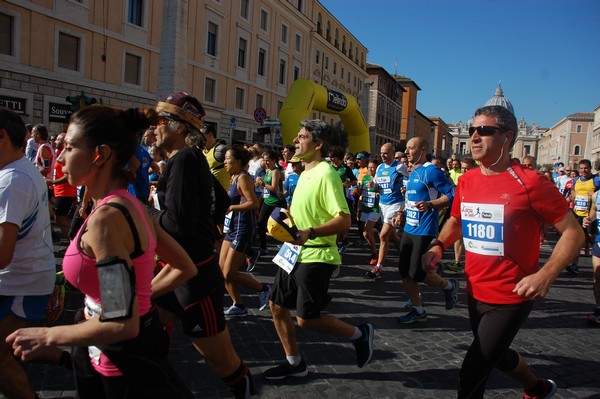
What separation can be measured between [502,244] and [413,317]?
2560 mm

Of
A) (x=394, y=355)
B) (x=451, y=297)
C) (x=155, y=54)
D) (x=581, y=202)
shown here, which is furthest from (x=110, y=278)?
(x=155, y=54)

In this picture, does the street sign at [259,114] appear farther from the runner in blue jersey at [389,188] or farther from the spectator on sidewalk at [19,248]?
the spectator on sidewalk at [19,248]

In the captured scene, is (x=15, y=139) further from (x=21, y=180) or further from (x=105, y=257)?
Result: (x=105, y=257)

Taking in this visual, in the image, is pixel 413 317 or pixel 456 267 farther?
pixel 456 267

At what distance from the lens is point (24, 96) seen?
17391 mm

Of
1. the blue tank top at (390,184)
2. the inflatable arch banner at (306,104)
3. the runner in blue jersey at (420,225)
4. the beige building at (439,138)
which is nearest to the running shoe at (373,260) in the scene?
the blue tank top at (390,184)

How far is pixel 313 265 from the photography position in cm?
344

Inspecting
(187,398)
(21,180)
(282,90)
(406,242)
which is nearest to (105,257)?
(187,398)

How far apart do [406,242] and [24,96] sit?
1747 centimetres

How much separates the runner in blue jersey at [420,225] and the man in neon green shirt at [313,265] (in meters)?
1.56

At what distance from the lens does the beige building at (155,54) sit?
57.9ft

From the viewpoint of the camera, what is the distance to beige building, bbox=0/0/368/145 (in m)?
17.7

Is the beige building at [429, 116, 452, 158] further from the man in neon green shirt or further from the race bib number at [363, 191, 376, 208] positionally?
the man in neon green shirt

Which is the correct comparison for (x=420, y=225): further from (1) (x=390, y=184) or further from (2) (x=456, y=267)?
(2) (x=456, y=267)
